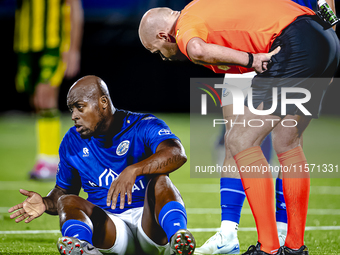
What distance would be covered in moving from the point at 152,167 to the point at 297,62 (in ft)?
2.93

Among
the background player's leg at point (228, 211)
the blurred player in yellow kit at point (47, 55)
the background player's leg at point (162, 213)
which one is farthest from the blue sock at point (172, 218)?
the blurred player in yellow kit at point (47, 55)

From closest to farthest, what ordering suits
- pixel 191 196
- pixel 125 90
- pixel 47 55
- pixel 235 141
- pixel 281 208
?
pixel 235 141 < pixel 281 208 < pixel 191 196 < pixel 47 55 < pixel 125 90

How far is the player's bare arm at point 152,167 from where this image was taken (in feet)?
7.43

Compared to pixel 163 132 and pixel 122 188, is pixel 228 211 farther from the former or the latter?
pixel 122 188

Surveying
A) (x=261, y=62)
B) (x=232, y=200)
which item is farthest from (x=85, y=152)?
(x=261, y=62)

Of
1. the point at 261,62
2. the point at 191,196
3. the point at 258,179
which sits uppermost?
the point at 261,62

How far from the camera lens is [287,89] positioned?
2471 millimetres

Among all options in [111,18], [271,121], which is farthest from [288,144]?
[111,18]

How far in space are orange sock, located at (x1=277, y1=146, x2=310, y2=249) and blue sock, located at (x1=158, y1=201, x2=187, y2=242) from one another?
60 centimetres

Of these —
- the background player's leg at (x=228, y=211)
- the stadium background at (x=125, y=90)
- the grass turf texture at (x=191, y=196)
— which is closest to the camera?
the background player's leg at (x=228, y=211)

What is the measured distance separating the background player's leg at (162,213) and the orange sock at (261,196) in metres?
0.36

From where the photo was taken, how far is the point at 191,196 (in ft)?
16.5

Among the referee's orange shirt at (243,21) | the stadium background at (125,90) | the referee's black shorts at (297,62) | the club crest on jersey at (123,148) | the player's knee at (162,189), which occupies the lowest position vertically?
the stadium background at (125,90)

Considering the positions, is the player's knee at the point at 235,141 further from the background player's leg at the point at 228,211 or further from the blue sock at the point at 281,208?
the blue sock at the point at 281,208
